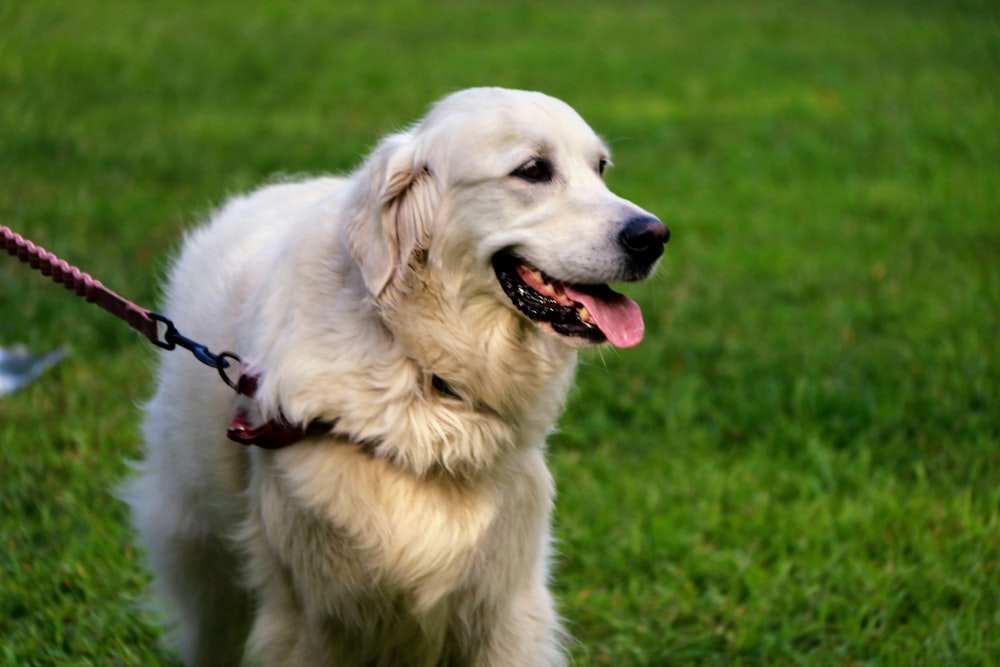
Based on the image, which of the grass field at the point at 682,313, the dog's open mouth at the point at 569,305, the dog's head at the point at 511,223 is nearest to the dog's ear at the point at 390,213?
the dog's head at the point at 511,223

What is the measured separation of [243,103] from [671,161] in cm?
358

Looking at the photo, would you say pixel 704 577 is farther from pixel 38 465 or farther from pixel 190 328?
pixel 38 465

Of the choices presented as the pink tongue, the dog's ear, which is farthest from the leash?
the pink tongue

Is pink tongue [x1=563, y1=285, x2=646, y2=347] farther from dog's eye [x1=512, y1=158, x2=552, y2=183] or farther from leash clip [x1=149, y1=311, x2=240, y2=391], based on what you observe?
leash clip [x1=149, y1=311, x2=240, y2=391]

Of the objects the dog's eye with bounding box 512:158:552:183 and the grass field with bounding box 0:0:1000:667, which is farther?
the grass field with bounding box 0:0:1000:667

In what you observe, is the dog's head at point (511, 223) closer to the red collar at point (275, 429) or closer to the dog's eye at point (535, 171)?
the dog's eye at point (535, 171)

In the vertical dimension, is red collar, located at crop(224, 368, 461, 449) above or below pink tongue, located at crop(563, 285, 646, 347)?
below

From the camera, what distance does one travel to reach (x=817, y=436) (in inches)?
212

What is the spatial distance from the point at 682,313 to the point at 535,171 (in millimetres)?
3775

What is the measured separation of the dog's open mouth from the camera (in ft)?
10.1

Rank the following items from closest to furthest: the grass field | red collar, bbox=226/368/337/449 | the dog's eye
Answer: red collar, bbox=226/368/337/449, the dog's eye, the grass field

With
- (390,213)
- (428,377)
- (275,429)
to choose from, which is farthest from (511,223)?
(275,429)

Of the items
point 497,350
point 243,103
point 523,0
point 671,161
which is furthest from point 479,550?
point 523,0

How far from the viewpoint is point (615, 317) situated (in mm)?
3096
